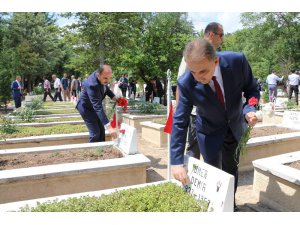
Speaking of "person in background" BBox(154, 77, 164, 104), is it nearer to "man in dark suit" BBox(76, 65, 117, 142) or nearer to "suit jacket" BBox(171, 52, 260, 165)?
"man in dark suit" BBox(76, 65, 117, 142)

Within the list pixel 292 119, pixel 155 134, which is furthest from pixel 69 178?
pixel 292 119

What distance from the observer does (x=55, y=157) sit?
206 inches

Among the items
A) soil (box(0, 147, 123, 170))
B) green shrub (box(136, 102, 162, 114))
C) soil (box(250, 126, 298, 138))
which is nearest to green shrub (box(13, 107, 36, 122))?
green shrub (box(136, 102, 162, 114))

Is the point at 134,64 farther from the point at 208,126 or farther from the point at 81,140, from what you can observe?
the point at 208,126

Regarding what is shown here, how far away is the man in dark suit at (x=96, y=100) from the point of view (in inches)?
200

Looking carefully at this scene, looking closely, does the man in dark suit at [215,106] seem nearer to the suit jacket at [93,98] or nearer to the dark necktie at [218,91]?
the dark necktie at [218,91]

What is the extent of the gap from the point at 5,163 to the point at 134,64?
12358mm

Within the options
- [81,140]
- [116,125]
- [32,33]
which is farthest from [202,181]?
[32,33]

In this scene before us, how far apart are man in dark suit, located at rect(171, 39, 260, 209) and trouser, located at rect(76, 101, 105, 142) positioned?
9.32 feet

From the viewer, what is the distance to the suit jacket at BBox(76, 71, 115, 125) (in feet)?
16.6

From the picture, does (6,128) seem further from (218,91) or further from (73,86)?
(73,86)

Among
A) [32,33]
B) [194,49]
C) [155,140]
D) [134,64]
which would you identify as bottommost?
[155,140]

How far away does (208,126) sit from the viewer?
312 cm

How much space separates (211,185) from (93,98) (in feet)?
10.0
